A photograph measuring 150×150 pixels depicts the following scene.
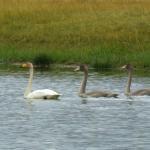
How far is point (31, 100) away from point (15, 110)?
208 centimetres

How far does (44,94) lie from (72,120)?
11.6ft

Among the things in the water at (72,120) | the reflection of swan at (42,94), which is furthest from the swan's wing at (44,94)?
the water at (72,120)

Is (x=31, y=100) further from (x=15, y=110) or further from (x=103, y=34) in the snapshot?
(x=103, y=34)

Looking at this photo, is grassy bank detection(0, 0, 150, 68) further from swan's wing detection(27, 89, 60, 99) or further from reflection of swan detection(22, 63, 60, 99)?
swan's wing detection(27, 89, 60, 99)

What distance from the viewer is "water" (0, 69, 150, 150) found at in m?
18.5

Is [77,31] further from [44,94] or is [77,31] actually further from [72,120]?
[72,120]

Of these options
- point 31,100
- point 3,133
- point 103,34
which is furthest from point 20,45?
point 3,133

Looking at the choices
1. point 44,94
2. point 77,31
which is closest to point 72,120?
A: point 44,94

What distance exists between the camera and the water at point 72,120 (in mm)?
18516

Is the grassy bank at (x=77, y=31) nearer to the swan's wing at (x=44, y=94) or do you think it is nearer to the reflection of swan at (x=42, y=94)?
the reflection of swan at (x=42, y=94)

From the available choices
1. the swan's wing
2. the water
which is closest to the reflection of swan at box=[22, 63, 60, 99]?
the swan's wing

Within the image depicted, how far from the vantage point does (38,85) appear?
28547 millimetres

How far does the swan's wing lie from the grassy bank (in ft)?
26.9

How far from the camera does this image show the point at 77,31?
3925 cm
